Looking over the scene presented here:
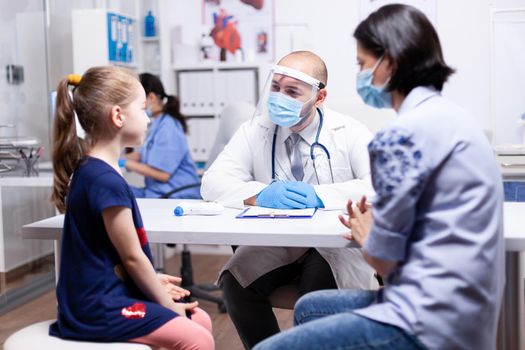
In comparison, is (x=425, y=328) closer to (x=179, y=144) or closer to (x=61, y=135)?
(x=61, y=135)

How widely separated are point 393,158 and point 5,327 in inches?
95.9

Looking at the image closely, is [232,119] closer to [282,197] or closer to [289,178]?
[289,178]

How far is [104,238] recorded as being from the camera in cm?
149

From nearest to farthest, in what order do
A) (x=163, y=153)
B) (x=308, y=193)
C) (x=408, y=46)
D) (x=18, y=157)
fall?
1. (x=408, y=46)
2. (x=308, y=193)
3. (x=18, y=157)
4. (x=163, y=153)

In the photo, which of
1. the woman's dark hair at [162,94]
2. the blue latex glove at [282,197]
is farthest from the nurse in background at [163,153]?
the blue latex glove at [282,197]

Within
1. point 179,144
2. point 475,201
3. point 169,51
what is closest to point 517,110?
point 179,144

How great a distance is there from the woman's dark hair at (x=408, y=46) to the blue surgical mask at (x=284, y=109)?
2.58 feet

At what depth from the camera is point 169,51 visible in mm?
4559

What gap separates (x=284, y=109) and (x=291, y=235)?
659 mm

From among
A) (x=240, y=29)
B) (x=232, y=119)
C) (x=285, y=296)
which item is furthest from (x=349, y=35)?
(x=285, y=296)

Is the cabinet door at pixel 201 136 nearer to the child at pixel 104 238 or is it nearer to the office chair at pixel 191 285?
the office chair at pixel 191 285

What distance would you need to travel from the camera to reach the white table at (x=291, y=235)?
1.56 metres

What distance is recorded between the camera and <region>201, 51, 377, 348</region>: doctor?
197 centimetres

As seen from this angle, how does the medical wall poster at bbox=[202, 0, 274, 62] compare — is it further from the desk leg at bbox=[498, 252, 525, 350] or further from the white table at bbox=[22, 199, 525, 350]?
the desk leg at bbox=[498, 252, 525, 350]
